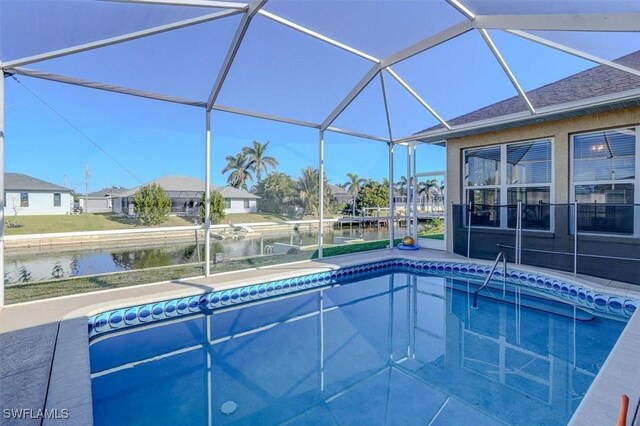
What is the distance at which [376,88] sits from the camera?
7.10 meters

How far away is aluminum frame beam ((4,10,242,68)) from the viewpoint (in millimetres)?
4031

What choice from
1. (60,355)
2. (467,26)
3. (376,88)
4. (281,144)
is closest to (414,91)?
(376,88)

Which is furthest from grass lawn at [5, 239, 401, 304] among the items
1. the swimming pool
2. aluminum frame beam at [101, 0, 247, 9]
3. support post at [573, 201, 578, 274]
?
support post at [573, 201, 578, 274]

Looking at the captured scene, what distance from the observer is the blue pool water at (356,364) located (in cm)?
284

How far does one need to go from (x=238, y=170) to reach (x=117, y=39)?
9.17 m

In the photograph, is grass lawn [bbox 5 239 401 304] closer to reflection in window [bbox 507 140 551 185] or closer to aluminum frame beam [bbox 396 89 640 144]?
aluminum frame beam [bbox 396 89 640 144]

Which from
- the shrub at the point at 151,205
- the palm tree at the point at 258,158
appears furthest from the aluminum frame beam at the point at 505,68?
the palm tree at the point at 258,158

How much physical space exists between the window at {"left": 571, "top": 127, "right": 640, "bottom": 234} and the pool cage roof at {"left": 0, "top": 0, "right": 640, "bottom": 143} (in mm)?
1010

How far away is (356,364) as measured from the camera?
3680 millimetres

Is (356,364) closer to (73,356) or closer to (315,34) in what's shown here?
(73,356)

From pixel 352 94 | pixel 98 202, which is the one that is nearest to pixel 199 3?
pixel 352 94

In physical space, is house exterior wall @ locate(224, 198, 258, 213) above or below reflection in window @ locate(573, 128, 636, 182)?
below

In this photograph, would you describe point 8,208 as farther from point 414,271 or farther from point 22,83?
point 414,271

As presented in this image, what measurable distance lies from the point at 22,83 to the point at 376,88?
19.7 ft
